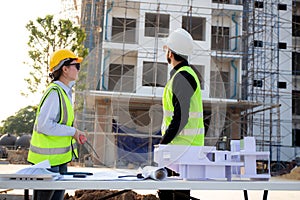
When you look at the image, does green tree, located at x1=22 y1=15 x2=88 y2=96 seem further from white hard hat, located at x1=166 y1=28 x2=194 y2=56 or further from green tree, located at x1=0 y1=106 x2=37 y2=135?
green tree, located at x1=0 y1=106 x2=37 y2=135

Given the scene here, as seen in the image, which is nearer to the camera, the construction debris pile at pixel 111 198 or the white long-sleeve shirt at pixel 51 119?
the white long-sleeve shirt at pixel 51 119

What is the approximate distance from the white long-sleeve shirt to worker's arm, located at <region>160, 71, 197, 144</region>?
1.55ft

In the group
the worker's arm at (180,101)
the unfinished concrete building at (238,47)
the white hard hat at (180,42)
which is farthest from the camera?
the unfinished concrete building at (238,47)

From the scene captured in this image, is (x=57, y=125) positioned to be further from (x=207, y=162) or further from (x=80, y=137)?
(x=207, y=162)

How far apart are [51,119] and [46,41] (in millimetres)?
13506

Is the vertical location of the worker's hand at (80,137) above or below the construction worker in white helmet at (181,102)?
below

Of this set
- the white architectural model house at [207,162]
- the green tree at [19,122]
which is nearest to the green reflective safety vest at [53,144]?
the white architectural model house at [207,162]

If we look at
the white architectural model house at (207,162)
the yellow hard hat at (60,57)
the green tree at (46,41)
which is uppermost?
the green tree at (46,41)

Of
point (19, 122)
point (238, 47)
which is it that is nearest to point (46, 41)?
point (238, 47)

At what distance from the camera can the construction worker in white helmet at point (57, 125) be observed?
1.95 metres

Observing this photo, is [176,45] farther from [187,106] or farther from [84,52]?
[84,52]

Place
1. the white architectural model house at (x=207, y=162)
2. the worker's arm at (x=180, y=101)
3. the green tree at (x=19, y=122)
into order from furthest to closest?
→ the green tree at (x=19, y=122) → the worker's arm at (x=180, y=101) → the white architectural model house at (x=207, y=162)

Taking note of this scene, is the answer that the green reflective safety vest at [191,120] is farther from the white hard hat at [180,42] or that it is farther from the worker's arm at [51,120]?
the worker's arm at [51,120]

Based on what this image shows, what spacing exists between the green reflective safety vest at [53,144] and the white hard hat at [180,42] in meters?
0.59
